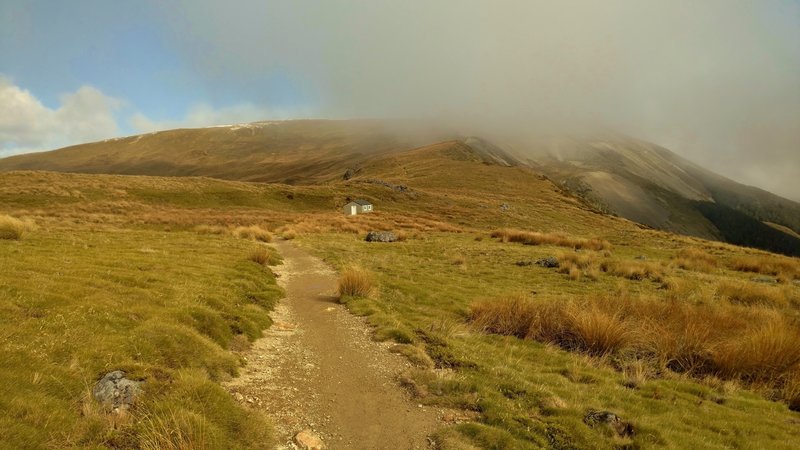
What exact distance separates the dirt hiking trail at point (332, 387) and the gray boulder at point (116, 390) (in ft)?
5.54

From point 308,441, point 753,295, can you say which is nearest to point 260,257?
point 308,441

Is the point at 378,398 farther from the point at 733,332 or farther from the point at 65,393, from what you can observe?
the point at 733,332

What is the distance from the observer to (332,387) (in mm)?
8945

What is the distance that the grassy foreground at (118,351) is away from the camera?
5.89 metres

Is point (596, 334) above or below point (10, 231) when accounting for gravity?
below

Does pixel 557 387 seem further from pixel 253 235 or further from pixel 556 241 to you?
pixel 556 241

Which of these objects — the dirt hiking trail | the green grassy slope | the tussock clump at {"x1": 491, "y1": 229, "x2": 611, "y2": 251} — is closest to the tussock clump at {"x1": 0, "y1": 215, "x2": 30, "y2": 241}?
the green grassy slope

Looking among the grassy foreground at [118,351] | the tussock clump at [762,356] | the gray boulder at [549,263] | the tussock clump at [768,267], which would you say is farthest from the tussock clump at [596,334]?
the tussock clump at [768,267]

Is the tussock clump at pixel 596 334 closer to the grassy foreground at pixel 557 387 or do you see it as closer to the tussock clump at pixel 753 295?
the grassy foreground at pixel 557 387

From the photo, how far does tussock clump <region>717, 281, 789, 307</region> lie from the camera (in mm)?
20453

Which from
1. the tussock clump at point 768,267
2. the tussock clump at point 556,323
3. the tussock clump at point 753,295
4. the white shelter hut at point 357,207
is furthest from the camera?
the white shelter hut at point 357,207

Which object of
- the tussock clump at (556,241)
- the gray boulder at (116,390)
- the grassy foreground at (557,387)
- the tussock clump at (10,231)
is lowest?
the grassy foreground at (557,387)

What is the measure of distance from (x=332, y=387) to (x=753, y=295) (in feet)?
72.4

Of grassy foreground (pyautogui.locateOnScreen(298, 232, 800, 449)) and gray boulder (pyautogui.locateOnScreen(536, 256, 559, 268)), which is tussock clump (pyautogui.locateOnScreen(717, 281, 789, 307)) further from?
gray boulder (pyautogui.locateOnScreen(536, 256, 559, 268))
